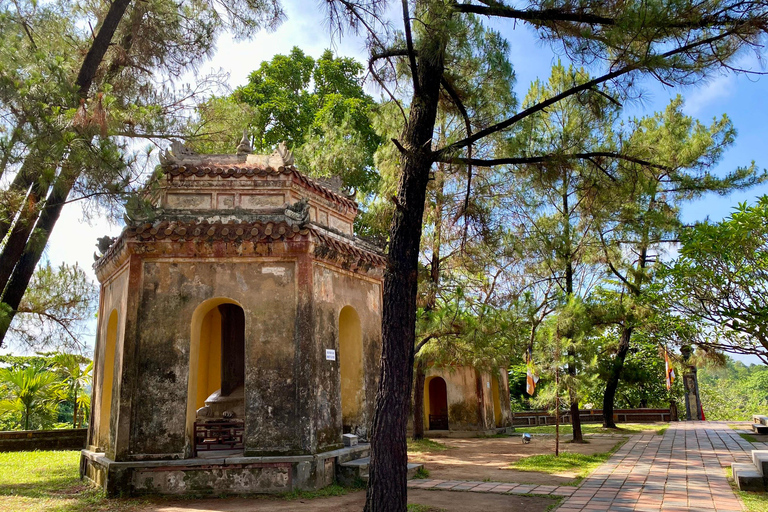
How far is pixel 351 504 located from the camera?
7523 millimetres

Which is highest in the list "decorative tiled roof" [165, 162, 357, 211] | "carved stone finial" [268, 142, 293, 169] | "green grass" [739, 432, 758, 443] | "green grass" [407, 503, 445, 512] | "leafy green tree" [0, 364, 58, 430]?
"carved stone finial" [268, 142, 293, 169]

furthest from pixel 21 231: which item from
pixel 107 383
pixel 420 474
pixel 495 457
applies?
pixel 495 457

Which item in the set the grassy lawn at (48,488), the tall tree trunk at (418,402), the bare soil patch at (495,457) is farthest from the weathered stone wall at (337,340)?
the tall tree trunk at (418,402)

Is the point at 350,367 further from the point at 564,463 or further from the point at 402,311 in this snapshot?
the point at 564,463

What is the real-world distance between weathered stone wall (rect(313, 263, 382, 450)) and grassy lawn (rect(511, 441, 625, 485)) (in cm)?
362

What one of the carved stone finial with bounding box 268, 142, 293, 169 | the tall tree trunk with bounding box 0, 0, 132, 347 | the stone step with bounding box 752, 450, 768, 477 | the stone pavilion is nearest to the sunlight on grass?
the stone step with bounding box 752, 450, 768, 477

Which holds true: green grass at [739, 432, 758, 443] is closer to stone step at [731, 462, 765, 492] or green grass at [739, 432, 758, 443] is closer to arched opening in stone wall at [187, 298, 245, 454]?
stone step at [731, 462, 765, 492]

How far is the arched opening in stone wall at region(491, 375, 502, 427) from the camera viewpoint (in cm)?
2217

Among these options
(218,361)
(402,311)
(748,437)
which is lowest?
(748,437)

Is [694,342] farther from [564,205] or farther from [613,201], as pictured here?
[564,205]

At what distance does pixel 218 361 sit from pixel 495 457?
23.0ft

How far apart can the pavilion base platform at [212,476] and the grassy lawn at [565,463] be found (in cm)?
494

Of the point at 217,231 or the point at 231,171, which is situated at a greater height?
the point at 231,171

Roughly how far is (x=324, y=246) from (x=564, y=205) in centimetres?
1054
